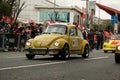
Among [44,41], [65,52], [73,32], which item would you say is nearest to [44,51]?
[44,41]

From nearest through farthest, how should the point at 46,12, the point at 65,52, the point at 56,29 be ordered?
the point at 65,52, the point at 56,29, the point at 46,12

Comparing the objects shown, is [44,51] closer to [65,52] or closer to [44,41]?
[44,41]

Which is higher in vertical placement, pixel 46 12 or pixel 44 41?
pixel 46 12

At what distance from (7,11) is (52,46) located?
36662 mm

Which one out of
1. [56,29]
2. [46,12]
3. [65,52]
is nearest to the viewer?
[65,52]

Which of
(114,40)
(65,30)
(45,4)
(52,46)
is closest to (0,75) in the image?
(52,46)

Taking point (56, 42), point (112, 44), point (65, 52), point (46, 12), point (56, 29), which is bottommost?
point (112, 44)

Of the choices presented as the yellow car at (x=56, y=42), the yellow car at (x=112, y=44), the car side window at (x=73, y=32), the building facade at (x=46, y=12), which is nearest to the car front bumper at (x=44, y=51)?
the yellow car at (x=56, y=42)

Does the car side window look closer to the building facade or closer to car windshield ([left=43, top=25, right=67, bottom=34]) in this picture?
car windshield ([left=43, top=25, right=67, bottom=34])

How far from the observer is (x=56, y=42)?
19.2 m

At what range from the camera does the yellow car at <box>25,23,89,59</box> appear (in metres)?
19.1

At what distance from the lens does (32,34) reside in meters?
31.4

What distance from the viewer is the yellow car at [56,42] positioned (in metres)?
19.1

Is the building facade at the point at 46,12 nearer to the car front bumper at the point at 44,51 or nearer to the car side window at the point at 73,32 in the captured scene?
the car side window at the point at 73,32
